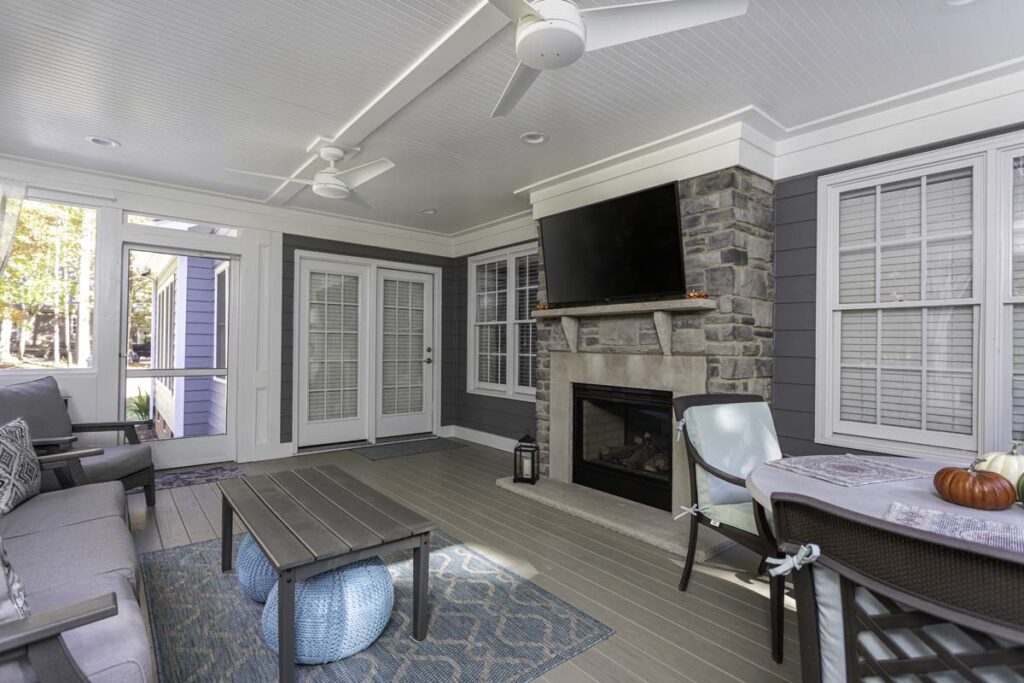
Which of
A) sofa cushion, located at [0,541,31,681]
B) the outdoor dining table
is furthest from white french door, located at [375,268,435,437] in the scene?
the outdoor dining table

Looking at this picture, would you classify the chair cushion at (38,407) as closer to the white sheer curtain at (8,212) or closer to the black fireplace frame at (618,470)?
the white sheer curtain at (8,212)

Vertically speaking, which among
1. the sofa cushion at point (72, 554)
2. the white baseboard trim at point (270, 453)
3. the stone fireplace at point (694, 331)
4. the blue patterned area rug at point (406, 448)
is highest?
the stone fireplace at point (694, 331)

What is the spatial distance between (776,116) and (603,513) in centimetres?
290

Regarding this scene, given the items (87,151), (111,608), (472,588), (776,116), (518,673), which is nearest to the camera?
(111,608)

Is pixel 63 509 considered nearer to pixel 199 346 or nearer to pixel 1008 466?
pixel 199 346

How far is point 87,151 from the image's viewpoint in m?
3.84

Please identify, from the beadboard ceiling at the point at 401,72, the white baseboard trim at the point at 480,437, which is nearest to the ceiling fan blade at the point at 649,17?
the beadboard ceiling at the point at 401,72

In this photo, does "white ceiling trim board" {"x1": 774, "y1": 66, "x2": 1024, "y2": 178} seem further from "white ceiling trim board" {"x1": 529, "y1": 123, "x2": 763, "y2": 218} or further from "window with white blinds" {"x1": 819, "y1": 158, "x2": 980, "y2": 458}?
"white ceiling trim board" {"x1": 529, "y1": 123, "x2": 763, "y2": 218}

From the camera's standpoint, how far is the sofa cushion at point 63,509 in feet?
7.04

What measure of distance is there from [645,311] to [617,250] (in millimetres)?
505

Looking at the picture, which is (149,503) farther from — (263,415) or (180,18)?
(180,18)

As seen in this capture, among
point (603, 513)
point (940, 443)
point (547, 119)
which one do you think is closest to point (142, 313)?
point (547, 119)

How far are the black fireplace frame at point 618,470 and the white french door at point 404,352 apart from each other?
9.28 ft

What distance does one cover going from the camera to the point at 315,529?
6.56 ft
